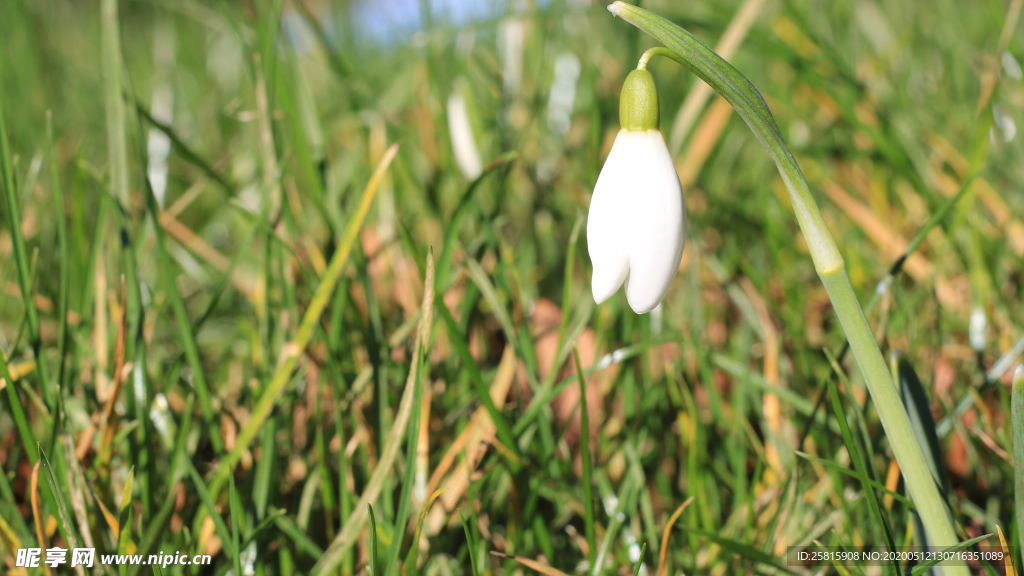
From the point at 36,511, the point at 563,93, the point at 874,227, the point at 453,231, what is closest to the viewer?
the point at 36,511

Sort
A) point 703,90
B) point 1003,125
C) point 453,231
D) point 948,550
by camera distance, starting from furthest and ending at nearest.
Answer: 1. point 1003,125
2. point 703,90
3. point 453,231
4. point 948,550

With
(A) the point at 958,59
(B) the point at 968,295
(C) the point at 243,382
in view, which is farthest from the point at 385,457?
(A) the point at 958,59

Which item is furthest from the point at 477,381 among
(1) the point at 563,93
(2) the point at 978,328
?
(1) the point at 563,93

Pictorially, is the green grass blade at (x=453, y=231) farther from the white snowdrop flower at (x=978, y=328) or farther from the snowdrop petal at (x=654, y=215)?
the white snowdrop flower at (x=978, y=328)

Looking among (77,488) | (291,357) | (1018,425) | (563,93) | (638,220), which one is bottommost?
(77,488)

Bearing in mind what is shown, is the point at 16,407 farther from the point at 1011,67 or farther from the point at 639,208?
the point at 1011,67

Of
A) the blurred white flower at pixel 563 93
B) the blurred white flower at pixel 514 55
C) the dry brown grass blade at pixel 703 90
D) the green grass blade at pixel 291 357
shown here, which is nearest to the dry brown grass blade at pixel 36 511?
the green grass blade at pixel 291 357

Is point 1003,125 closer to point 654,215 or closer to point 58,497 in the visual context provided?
point 654,215

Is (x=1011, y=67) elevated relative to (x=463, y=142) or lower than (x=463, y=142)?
elevated

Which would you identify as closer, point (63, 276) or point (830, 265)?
point (830, 265)
